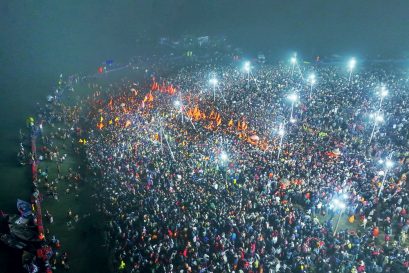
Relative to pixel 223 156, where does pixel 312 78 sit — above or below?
above

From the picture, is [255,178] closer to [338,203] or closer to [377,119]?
[338,203]

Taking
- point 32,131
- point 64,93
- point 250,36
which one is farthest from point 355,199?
point 250,36

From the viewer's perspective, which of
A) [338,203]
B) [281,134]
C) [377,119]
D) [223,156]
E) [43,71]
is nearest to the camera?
[338,203]

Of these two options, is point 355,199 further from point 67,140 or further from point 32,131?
point 32,131

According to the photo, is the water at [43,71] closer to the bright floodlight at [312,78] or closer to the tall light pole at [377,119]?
the tall light pole at [377,119]

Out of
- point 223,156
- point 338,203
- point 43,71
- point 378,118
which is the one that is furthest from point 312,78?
point 43,71

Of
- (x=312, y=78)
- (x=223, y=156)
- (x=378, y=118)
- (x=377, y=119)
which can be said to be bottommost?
(x=223, y=156)

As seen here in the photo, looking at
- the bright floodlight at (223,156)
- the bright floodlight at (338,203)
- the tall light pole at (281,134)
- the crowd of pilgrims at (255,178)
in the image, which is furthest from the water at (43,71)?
the tall light pole at (281,134)

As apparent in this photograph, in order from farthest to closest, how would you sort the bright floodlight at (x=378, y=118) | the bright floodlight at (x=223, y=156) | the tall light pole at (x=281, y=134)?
the bright floodlight at (x=378, y=118) < the tall light pole at (x=281, y=134) < the bright floodlight at (x=223, y=156)
